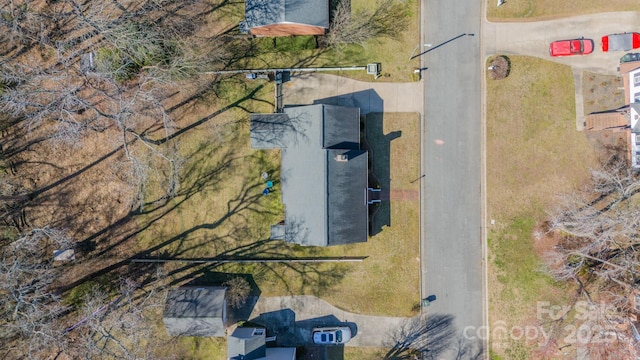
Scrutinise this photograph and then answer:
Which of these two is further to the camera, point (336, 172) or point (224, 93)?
point (224, 93)

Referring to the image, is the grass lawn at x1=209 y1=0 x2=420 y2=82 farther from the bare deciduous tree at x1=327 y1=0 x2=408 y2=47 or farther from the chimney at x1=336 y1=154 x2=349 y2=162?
the chimney at x1=336 y1=154 x2=349 y2=162

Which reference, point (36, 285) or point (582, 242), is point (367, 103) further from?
point (36, 285)

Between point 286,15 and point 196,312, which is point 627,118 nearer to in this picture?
point 286,15

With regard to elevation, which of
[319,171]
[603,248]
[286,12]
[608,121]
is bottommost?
[603,248]

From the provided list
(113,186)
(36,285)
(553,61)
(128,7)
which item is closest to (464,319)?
(553,61)

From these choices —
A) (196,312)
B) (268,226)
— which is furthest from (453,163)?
(196,312)

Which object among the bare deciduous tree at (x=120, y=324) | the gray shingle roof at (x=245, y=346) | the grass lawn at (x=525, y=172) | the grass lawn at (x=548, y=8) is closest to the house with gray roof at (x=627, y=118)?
the grass lawn at (x=525, y=172)
